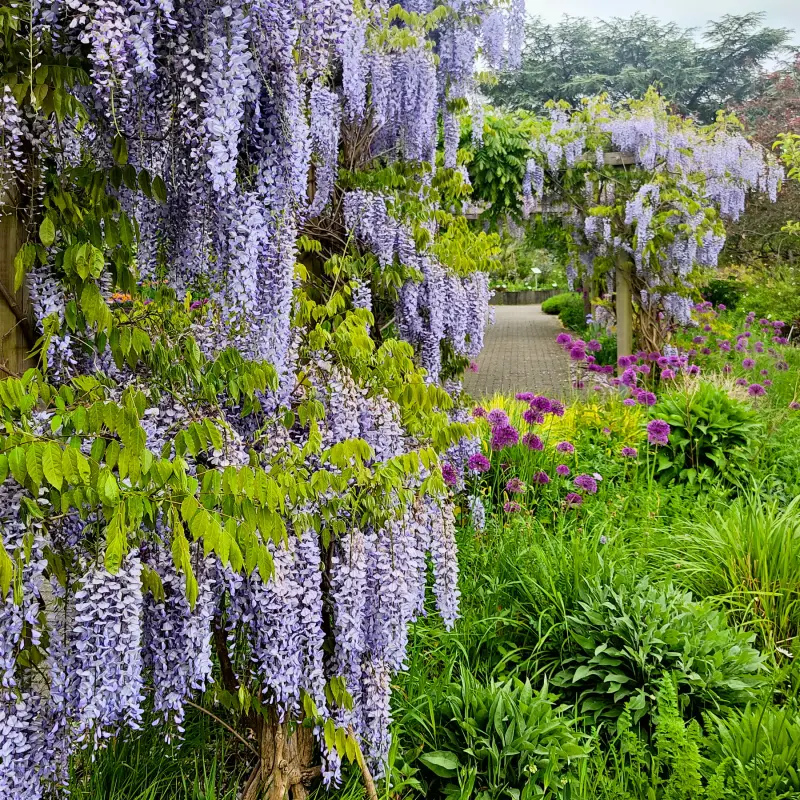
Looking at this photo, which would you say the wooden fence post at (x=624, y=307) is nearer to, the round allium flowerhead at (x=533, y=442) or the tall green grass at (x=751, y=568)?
the round allium flowerhead at (x=533, y=442)

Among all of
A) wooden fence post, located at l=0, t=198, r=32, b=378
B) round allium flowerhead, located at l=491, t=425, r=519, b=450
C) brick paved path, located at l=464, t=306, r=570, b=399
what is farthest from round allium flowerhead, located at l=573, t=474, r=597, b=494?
brick paved path, located at l=464, t=306, r=570, b=399

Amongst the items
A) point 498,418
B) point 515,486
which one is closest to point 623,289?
point 498,418

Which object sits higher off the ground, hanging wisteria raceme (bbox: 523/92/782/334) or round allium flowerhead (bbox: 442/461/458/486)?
hanging wisteria raceme (bbox: 523/92/782/334)

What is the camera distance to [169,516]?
1.57m

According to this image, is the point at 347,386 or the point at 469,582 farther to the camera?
the point at 469,582

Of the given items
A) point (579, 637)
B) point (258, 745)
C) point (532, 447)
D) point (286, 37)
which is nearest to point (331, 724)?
point (258, 745)

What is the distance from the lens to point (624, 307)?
9.14m

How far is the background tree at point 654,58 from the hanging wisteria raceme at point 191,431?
87.5 feet

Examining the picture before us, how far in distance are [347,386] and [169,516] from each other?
1.03 meters

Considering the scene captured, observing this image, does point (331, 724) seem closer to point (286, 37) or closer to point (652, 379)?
point (286, 37)

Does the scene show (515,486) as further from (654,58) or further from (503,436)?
(654,58)

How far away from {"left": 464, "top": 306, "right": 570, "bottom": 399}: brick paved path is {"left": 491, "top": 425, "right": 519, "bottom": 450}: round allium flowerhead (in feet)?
12.7

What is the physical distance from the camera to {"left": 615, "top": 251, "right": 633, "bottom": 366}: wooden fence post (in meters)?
9.09

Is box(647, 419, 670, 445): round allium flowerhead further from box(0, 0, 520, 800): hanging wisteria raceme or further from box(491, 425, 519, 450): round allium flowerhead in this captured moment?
box(0, 0, 520, 800): hanging wisteria raceme
